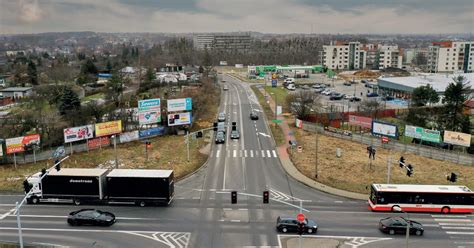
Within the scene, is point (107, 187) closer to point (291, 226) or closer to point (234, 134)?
point (291, 226)

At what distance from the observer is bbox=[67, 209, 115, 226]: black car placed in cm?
3553

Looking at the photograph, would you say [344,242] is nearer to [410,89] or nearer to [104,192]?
[104,192]

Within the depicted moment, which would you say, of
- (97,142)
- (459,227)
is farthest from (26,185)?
(459,227)

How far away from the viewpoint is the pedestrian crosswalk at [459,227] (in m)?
33.5

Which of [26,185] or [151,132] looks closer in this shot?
[26,185]

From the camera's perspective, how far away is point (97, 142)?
6059 cm

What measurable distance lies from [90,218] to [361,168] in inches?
1295

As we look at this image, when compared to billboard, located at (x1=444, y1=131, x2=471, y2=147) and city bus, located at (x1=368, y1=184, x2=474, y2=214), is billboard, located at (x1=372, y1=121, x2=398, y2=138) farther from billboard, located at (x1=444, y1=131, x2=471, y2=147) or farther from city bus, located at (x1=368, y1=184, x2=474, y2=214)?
city bus, located at (x1=368, y1=184, x2=474, y2=214)

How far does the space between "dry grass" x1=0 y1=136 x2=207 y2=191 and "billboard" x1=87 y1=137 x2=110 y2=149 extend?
0.74m

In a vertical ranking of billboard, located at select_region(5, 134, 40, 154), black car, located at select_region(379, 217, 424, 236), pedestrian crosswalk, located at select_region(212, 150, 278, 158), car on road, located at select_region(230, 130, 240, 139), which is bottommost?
black car, located at select_region(379, 217, 424, 236)

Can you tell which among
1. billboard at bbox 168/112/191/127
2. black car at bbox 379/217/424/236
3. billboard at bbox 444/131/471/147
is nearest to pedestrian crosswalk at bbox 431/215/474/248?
black car at bbox 379/217/424/236

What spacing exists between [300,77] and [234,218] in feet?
468

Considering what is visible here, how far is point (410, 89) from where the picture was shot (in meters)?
113

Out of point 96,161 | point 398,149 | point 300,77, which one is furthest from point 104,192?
point 300,77
